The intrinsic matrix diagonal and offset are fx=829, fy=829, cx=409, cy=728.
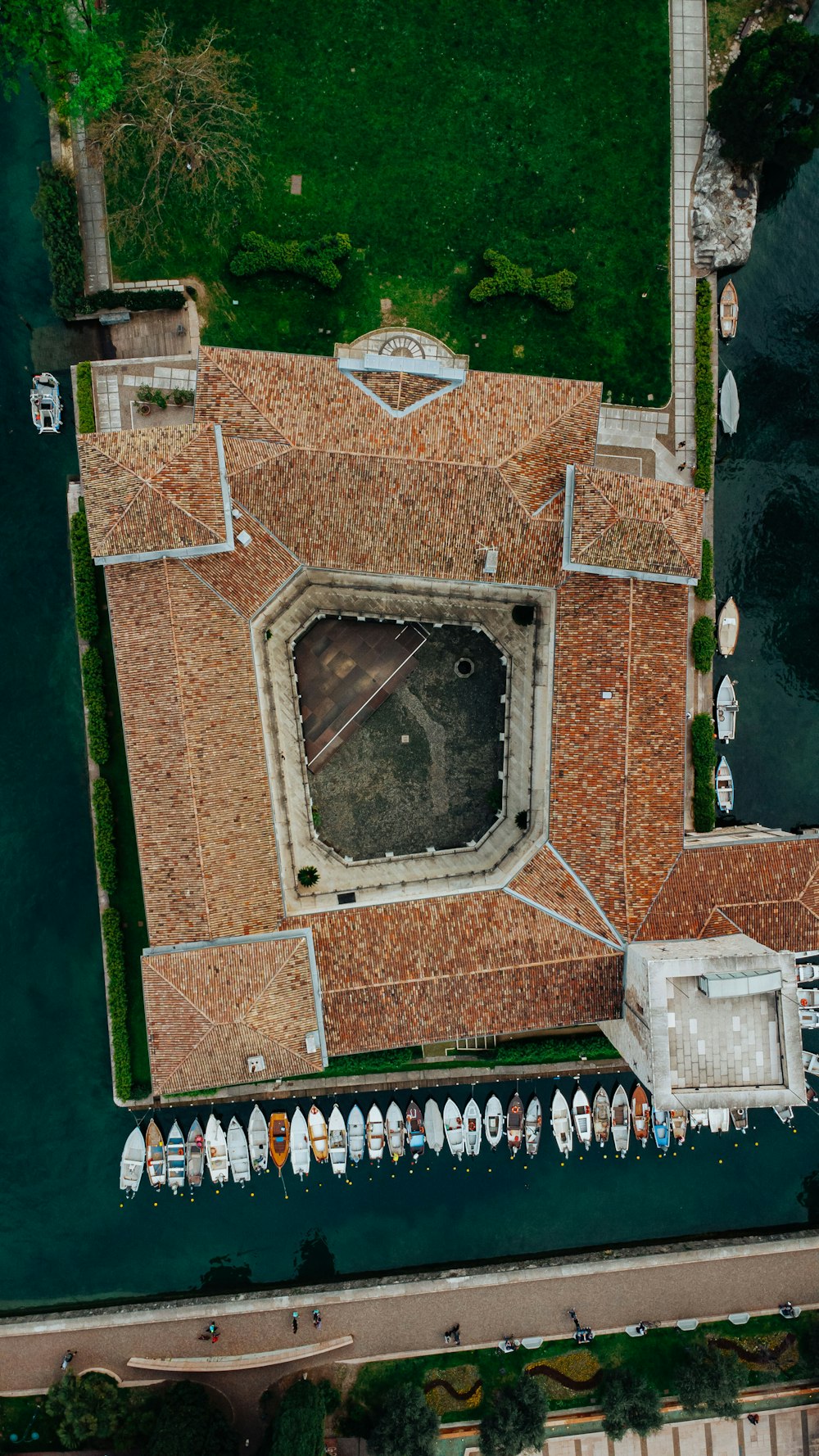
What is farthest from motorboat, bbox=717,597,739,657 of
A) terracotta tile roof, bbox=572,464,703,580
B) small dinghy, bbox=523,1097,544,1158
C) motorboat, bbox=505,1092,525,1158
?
motorboat, bbox=505,1092,525,1158

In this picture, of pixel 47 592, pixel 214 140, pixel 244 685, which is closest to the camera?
pixel 244 685

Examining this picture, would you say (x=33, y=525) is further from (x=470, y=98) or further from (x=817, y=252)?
(x=817, y=252)

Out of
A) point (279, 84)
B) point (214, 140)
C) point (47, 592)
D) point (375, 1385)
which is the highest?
point (279, 84)

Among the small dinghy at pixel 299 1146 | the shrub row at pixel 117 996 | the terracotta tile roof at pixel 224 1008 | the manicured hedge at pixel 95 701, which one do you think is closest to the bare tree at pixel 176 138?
the manicured hedge at pixel 95 701

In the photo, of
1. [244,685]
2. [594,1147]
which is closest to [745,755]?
[594,1147]

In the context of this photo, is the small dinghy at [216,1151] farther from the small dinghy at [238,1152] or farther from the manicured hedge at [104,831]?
the manicured hedge at [104,831]

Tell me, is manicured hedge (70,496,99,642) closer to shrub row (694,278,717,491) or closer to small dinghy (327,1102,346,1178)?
small dinghy (327,1102,346,1178)

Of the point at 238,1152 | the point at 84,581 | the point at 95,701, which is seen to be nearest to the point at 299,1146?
the point at 238,1152
